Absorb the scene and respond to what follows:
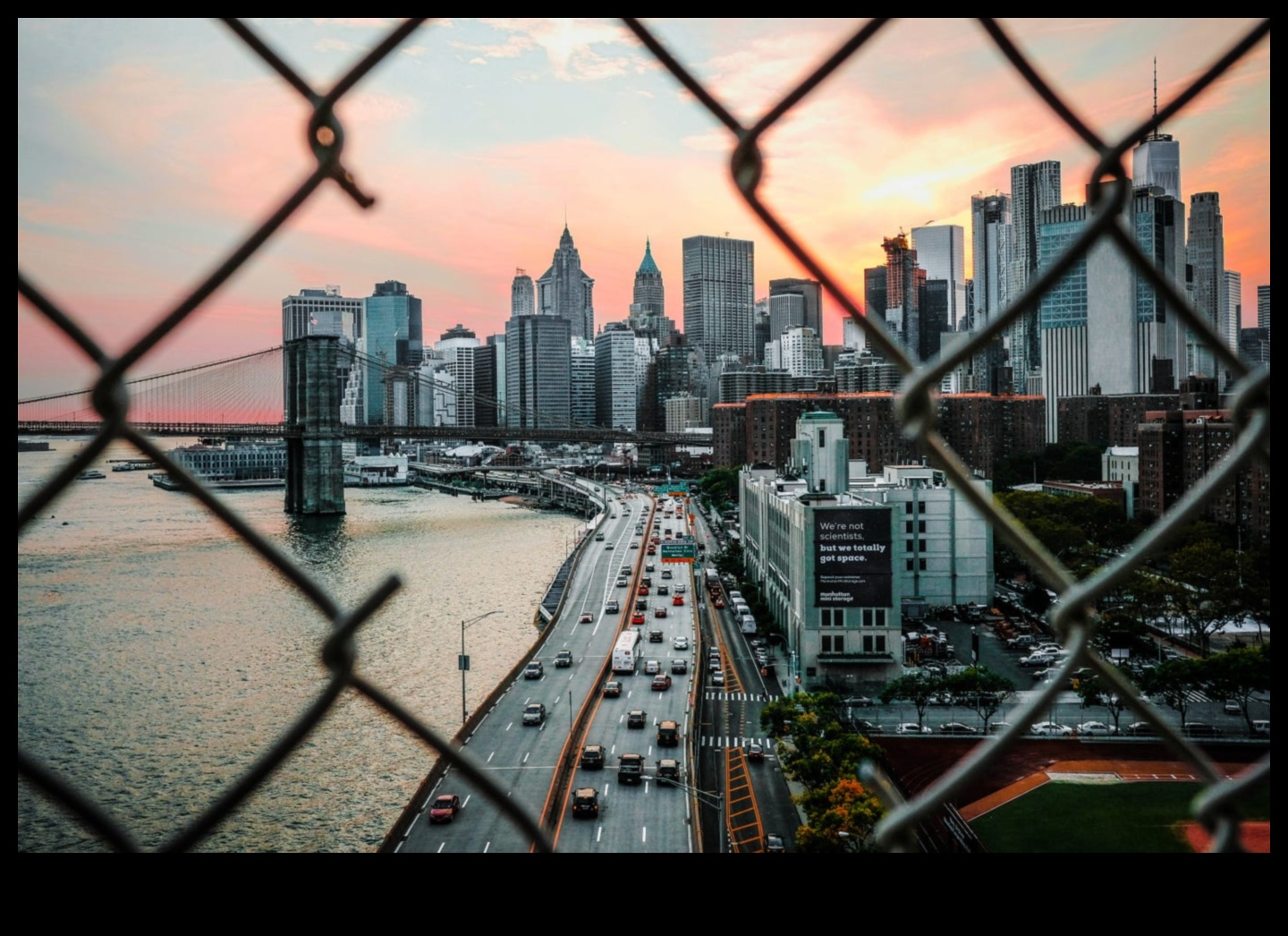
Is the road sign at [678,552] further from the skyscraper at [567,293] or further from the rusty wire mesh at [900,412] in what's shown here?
the skyscraper at [567,293]

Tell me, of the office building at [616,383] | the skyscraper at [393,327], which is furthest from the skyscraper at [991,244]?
the skyscraper at [393,327]

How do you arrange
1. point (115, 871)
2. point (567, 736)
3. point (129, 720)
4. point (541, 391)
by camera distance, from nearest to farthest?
point (115, 871)
point (567, 736)
point (129, 720)
point (541, 391)

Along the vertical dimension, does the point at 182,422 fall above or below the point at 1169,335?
below

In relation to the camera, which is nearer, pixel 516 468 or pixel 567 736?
pixel 567 736

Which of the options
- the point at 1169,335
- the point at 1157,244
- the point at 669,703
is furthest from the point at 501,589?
the point at 1169,335

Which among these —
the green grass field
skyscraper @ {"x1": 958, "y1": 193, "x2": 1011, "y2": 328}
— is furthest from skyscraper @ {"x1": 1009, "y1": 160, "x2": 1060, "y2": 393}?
the green grass field

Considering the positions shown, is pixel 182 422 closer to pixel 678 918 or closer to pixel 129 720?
pixel 129 720

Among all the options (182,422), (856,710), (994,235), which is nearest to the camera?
(856,710)
